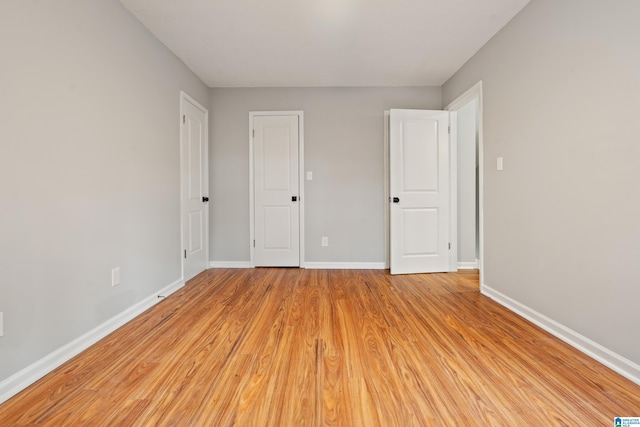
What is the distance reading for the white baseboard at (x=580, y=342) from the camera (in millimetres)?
1436

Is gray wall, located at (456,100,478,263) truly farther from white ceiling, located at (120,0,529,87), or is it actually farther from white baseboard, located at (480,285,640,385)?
white baseboard, located at (480,285,640,385)

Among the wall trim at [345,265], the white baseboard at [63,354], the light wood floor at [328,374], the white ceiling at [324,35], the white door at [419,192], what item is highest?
the white ceiling at [324,35]

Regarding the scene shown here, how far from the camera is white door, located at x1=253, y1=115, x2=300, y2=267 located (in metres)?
3.76

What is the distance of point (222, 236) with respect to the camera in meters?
3.83

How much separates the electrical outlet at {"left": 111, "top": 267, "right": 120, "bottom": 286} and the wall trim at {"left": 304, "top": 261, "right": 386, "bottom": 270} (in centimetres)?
214

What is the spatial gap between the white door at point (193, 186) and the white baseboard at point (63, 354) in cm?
90

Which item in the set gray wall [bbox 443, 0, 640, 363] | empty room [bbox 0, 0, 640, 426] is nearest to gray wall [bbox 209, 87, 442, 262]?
empty room [bbox 0, 0, 640, 426]

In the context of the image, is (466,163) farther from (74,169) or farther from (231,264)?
(74,169)

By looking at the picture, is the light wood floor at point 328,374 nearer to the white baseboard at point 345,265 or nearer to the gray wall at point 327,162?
the white baseboard at point 345,265

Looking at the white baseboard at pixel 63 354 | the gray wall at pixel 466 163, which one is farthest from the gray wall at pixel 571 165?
the white baseboard at pixel 63 354

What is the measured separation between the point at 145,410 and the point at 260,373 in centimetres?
50

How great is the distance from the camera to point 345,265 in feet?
12.4

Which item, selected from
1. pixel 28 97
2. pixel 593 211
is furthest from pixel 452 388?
pixel 28 97

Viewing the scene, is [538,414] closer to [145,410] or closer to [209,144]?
[145,410]
